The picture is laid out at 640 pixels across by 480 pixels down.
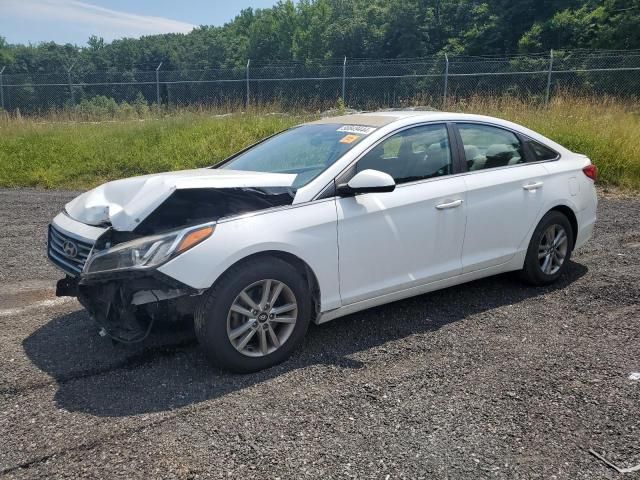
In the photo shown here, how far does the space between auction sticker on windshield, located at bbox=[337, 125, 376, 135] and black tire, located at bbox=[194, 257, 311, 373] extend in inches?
51.5

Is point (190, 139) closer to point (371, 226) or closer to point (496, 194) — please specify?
point (496, 194)

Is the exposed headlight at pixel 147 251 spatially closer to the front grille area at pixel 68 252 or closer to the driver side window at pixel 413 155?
the front grille area at pixel 68 252

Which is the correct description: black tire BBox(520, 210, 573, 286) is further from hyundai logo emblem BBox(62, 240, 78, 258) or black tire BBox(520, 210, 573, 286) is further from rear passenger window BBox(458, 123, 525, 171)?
hyundai logo emblem BBox(62, 240, 78, 258)

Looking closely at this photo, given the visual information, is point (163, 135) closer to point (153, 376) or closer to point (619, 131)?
point (619, 131)

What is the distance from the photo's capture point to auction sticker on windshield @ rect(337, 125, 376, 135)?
4.34m

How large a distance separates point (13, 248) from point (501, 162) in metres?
5.52

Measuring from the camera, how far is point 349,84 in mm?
18625

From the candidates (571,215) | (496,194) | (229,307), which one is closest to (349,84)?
(571,215)

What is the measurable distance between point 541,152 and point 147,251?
145 inches

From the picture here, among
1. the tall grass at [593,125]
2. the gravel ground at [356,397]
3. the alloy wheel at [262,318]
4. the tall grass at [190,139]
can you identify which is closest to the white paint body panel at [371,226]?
the alloy wheel at [262,318]

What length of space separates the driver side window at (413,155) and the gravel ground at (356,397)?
1.15 meters

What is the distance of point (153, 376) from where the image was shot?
3584 millimetres

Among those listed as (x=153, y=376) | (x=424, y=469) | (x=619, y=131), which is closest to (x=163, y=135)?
(x=619, y=131)

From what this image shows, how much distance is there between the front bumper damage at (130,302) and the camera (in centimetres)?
345
